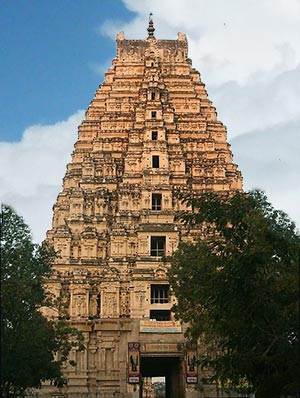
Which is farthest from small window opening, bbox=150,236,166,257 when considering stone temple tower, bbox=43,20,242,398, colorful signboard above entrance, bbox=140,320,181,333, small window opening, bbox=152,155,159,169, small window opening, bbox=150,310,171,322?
colorful signboard above entrance, bbox=140,320,181,333

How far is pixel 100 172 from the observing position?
191ft

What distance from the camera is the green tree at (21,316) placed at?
27.7 m

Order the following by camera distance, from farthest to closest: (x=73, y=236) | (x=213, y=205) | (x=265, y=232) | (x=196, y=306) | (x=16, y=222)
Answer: (x=73, y=236)
(x=196, y=306)
(x=16, y=222)
(x=213, y=205)
(x=265, y=232)

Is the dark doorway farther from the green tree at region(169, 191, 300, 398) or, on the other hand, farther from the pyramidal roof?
→ the green tree at region(169, 191, 300, 398)

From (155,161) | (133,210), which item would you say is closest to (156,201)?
(133,210)

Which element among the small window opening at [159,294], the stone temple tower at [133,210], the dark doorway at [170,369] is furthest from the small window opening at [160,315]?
the dark doorway at [170,369]

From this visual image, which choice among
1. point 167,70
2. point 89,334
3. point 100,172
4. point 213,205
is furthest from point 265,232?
point 167,70

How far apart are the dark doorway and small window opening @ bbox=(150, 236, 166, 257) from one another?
8.80 m

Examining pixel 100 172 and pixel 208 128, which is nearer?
pixel 100 172

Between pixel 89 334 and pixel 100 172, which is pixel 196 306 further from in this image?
pixel 100 172

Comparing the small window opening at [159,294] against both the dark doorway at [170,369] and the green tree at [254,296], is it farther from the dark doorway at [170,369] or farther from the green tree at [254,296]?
the green tree at [254,296]

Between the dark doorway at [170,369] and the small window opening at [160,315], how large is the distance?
11.0ft

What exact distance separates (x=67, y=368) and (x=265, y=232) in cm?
3095

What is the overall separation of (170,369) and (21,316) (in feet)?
80.5
